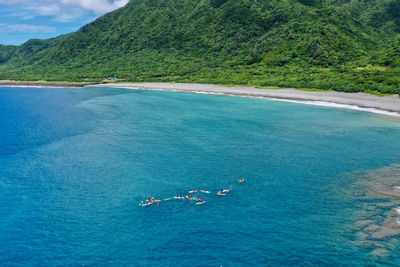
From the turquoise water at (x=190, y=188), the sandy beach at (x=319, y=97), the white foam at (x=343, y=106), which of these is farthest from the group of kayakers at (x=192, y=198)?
the sandy beach at (x=319, y=97)

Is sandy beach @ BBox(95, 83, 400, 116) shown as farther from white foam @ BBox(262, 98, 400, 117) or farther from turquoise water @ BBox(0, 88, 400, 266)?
turquoise water @ BBox(0, 88, 400, 266)

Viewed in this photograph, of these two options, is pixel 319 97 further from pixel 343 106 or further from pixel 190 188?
pixel 190 188

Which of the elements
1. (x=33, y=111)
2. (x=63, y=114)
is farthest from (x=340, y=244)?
(x=33, y=111)

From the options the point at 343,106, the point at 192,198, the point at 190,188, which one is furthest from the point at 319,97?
the point at 192,198

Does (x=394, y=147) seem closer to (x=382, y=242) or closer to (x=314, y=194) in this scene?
(x=314, y=194)

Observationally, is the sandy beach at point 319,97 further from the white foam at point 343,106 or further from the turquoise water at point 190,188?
the turquoise water at point 190,188

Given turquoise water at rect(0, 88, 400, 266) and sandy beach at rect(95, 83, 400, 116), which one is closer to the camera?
turquoise water at rect(0, 88, 400, 266)

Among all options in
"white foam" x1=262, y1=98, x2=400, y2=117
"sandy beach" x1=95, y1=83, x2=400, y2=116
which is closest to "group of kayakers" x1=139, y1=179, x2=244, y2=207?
"white foam" x1=262, y1=98, x2=400, y2=117
